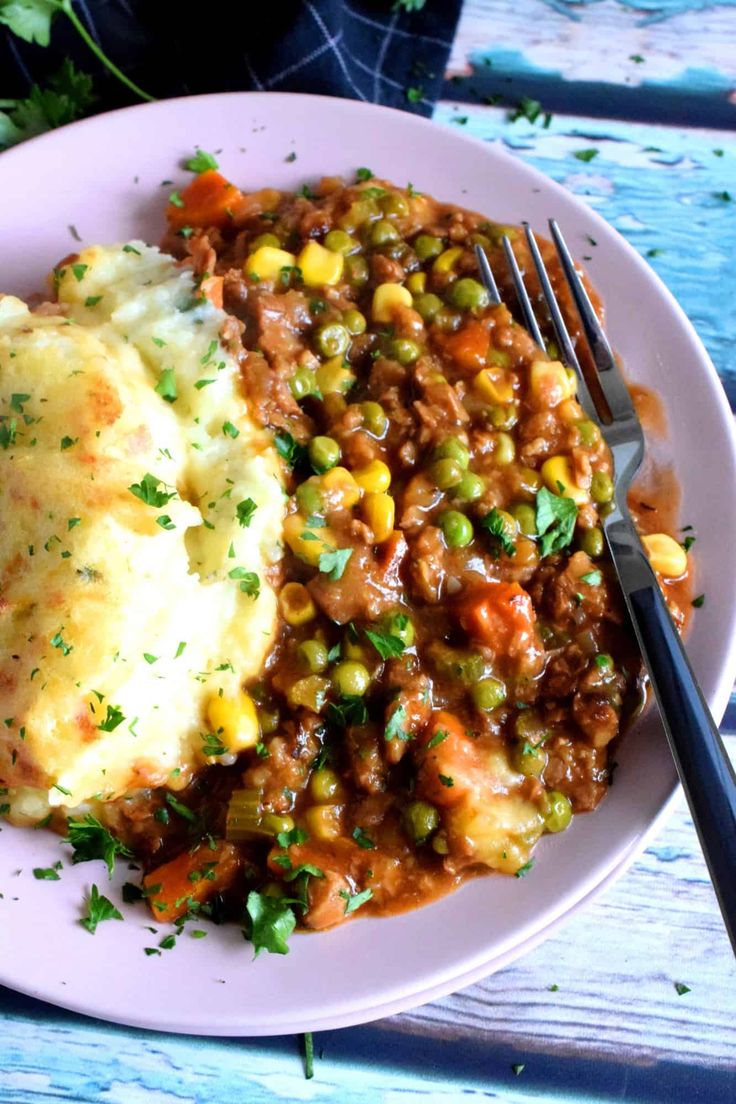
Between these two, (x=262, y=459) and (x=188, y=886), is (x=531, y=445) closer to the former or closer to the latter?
(x=262, y=459)

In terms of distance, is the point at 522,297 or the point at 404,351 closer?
the point at 404,351

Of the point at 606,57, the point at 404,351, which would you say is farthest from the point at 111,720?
the point at 606,57

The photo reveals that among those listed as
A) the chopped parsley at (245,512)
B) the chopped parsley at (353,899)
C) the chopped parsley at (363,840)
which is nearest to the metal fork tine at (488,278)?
the chopped parsley at (245,512)

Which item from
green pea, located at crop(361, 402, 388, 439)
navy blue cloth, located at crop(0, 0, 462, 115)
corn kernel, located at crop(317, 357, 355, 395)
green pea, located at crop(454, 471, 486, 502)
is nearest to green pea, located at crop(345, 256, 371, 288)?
corn kernel, located at crop(317, 357, 355, 395)

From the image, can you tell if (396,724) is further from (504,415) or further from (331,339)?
(331,339)

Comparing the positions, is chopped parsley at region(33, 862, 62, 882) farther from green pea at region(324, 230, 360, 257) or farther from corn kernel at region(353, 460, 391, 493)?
green pea at region(324, 230, 360, 257)

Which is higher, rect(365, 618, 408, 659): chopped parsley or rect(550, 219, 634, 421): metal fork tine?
rect(550, 219, 634, 421): metal fork tine
